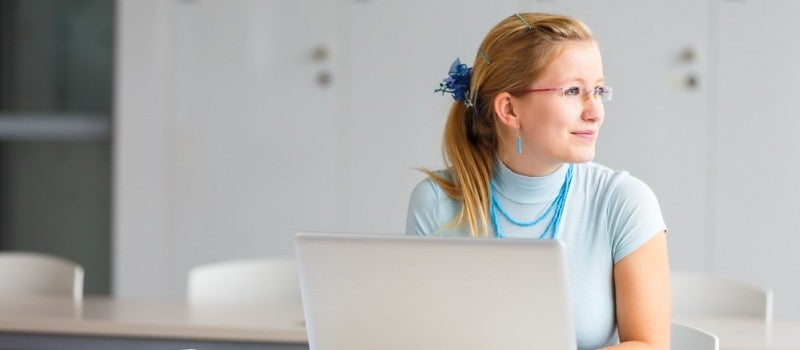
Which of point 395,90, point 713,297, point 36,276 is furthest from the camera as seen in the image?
point 395,90

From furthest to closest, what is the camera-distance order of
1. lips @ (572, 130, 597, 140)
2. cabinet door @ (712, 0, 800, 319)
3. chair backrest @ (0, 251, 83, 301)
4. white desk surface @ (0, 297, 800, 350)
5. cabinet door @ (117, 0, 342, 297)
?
cabinet door @ (117, 0, 342, 297)
cabinet door @ (712, 0, 800, 319)
chair backrest @ (0, 251, 83, 301)
white desk surface @ (0, 297, 800, 350)
lips @ (572, 130, 597, 140)

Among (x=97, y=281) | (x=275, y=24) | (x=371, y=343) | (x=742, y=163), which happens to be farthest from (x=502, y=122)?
(x=97, y=281)

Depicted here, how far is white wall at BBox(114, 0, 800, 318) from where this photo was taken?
396 centimetres

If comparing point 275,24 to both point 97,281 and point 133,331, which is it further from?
point 133,331

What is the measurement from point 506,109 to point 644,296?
354mm

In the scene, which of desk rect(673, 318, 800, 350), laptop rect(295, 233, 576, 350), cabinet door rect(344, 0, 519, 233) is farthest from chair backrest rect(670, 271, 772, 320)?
cabinet door rect(344, 0, 519, 233)

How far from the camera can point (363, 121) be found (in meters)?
4.29

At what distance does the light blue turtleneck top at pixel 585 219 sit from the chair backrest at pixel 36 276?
4.84 feet

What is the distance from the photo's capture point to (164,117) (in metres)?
4.48

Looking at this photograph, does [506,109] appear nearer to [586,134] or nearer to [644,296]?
[586,134]

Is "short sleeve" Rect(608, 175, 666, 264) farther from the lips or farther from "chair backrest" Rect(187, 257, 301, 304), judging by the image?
"chair backrest" Rect(187, 257, 301, 304)

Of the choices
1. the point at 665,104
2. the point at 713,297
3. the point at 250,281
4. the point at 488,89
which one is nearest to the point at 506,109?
the point at 488,89

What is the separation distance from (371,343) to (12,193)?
170 inches

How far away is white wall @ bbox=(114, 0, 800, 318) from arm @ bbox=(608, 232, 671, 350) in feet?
7.81
